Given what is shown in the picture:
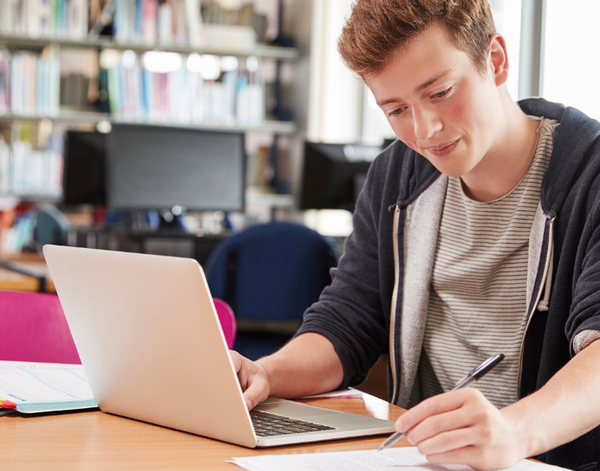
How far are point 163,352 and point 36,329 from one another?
0.69 metres

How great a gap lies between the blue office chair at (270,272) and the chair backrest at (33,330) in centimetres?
148

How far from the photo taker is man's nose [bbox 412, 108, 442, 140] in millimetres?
1226

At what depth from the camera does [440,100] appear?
1.23 metres

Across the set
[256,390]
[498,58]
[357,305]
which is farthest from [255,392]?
[498,58]

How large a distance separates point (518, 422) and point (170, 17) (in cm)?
432

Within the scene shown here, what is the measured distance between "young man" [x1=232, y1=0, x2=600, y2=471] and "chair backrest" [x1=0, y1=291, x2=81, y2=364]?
1.53 feet

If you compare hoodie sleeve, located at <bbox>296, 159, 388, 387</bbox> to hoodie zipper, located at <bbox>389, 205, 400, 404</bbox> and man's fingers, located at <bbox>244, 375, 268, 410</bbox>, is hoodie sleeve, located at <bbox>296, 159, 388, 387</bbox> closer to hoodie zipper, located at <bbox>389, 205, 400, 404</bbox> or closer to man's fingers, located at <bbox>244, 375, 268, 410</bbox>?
hoodie zipper, located at <bbox>389, 205, 400, 404</bbox>

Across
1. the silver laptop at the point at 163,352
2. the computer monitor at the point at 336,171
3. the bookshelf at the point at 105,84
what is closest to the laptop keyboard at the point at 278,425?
the silver laptop at the point at 163,352

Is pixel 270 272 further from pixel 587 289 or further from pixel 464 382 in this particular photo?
pixel 464 382

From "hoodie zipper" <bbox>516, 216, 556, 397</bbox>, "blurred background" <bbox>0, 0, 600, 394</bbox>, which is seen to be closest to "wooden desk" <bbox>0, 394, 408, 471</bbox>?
"hoodie zipper" <bbox>516, 216, 556, 397</bbox>

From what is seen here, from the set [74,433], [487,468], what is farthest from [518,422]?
[74,433]

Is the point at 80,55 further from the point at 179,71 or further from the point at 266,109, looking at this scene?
the point at 266,109

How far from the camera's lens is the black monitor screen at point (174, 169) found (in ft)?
13.2

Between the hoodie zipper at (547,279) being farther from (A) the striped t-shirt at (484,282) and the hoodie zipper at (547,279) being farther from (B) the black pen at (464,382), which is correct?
(B) the black pen at (464,382)
